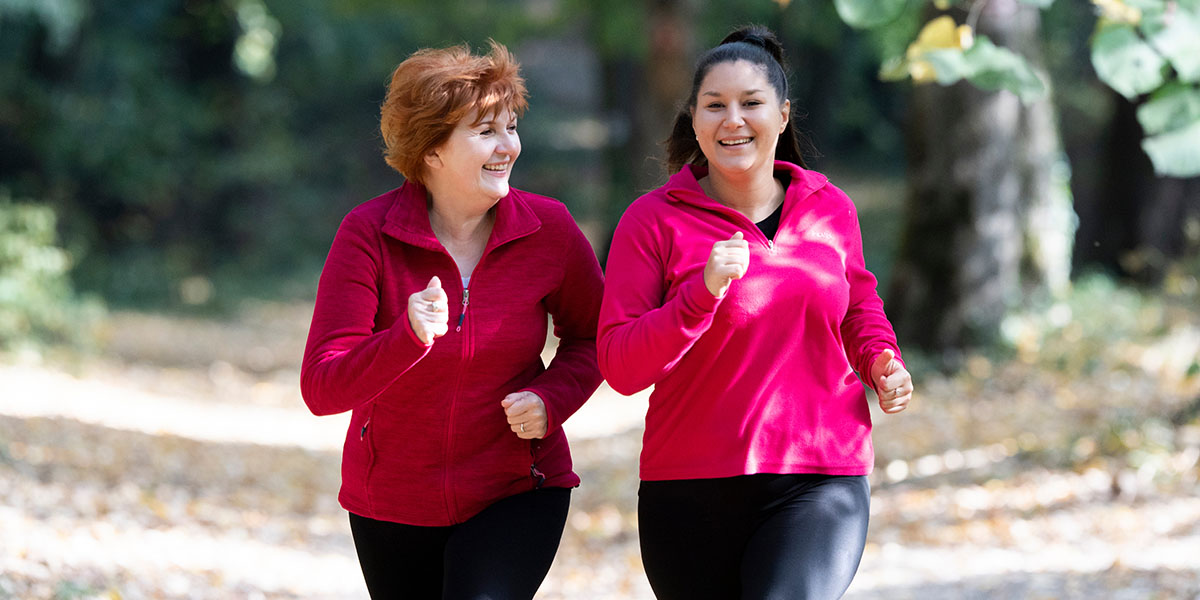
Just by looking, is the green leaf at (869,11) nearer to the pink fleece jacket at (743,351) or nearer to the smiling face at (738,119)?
the smiling face at (738,119)

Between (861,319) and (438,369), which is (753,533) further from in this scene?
(438,369)

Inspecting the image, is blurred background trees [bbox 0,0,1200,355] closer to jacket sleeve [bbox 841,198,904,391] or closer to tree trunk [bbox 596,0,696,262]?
tree trunk [bbox 596,0,696,262]

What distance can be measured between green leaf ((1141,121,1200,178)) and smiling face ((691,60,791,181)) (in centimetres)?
180

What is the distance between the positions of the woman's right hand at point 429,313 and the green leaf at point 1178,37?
261 centimetres

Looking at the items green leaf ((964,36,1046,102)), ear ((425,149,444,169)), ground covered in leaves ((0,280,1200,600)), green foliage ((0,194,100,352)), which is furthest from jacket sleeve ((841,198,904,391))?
green foliage ((0,194,100,352))

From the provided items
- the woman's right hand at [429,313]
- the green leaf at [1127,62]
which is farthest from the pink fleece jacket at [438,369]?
the green leaf at [1127,62]

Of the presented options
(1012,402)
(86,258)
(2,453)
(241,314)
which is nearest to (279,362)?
(241,314)

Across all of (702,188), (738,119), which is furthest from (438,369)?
(738,119)

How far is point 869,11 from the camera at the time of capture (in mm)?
4109

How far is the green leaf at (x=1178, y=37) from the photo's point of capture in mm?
4105

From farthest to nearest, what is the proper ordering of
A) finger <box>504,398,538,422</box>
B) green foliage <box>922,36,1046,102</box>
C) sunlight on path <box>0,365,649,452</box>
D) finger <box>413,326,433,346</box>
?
sunlight on path <box>0,365,649,452</box>
green foliage <box>922,36,1046,102</box>
finger <box>504,398,538,422</box>
finger <box>413,326,433,346</box>

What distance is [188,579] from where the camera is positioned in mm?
6086

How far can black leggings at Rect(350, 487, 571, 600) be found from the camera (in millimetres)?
3090

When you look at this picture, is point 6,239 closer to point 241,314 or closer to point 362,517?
point 241,314
